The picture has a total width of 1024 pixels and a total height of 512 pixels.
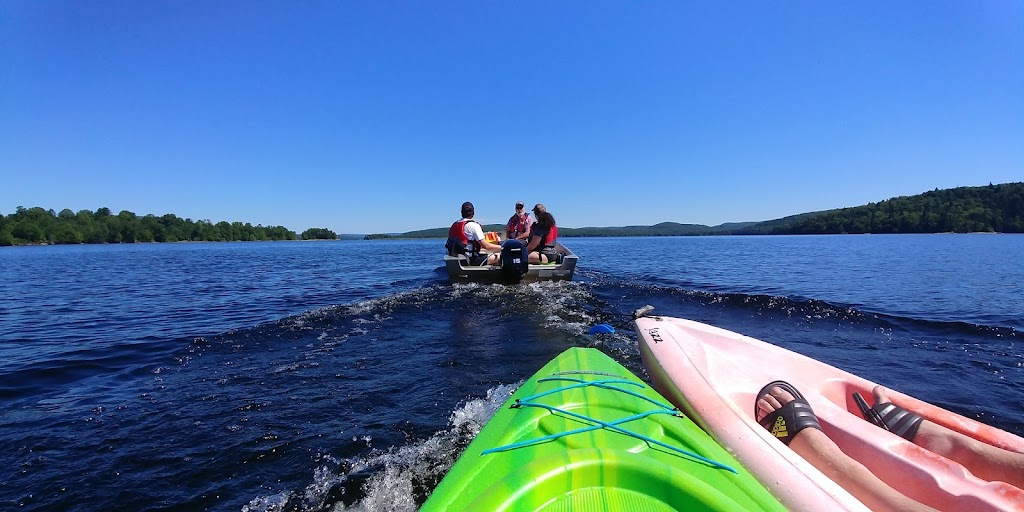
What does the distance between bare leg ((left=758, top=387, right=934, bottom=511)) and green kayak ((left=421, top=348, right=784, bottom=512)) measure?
0.82 m

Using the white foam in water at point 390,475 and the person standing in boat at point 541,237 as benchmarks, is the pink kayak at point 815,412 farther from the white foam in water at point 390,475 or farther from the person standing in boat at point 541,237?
the person standing in boat at point 541,237

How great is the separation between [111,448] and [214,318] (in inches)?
240

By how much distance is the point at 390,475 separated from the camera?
310 cm

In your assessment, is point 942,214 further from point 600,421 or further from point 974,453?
point 600,421

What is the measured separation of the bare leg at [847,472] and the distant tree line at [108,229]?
11258cm

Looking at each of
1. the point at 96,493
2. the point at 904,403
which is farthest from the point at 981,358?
the point at 96,493

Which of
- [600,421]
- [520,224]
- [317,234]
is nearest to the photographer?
[600,421]

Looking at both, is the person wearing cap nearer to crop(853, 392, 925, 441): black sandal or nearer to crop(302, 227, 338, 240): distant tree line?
crop(853, 392, 925, 441): black sandal

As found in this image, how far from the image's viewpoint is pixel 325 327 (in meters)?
7.77

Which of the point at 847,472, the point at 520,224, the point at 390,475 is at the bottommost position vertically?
the point at 390,475

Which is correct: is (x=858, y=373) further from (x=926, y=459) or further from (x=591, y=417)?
(x=591, y=417)

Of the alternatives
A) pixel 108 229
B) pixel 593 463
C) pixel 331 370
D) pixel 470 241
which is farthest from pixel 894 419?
pixel 108 229

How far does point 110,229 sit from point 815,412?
117687 mm

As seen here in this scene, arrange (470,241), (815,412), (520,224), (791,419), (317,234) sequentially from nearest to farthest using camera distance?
1. (791,419)
2. (815,412)
3. (470,241)
4. (520,224)
5. (317,234)
